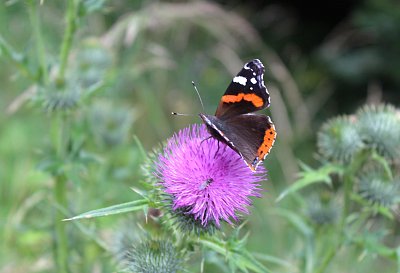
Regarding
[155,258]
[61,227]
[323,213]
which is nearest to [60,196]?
[61,227]

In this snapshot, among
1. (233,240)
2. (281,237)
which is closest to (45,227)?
(233,240)

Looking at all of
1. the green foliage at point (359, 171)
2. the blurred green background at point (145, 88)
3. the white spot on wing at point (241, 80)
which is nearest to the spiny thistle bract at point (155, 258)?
the blurred green background at point (145, 88)

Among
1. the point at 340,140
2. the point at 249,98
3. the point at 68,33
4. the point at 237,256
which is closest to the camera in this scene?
the point at 237,256

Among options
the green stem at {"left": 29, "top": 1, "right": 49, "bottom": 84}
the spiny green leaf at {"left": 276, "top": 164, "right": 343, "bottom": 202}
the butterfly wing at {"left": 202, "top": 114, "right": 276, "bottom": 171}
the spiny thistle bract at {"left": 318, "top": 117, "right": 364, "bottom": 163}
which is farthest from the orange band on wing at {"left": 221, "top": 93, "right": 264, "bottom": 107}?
the green stem at {"left": 29, "top": 1, "right": 49, "bottom": 84}

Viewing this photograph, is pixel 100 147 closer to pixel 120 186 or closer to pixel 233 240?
pixel 120 186

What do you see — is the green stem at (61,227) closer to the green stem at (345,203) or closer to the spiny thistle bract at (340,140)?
the green stem at (345,203)

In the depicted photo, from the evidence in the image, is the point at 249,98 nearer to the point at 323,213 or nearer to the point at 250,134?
the point at 250,134

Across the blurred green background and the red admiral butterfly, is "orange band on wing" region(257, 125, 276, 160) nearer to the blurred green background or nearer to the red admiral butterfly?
the red admiral butterfly
